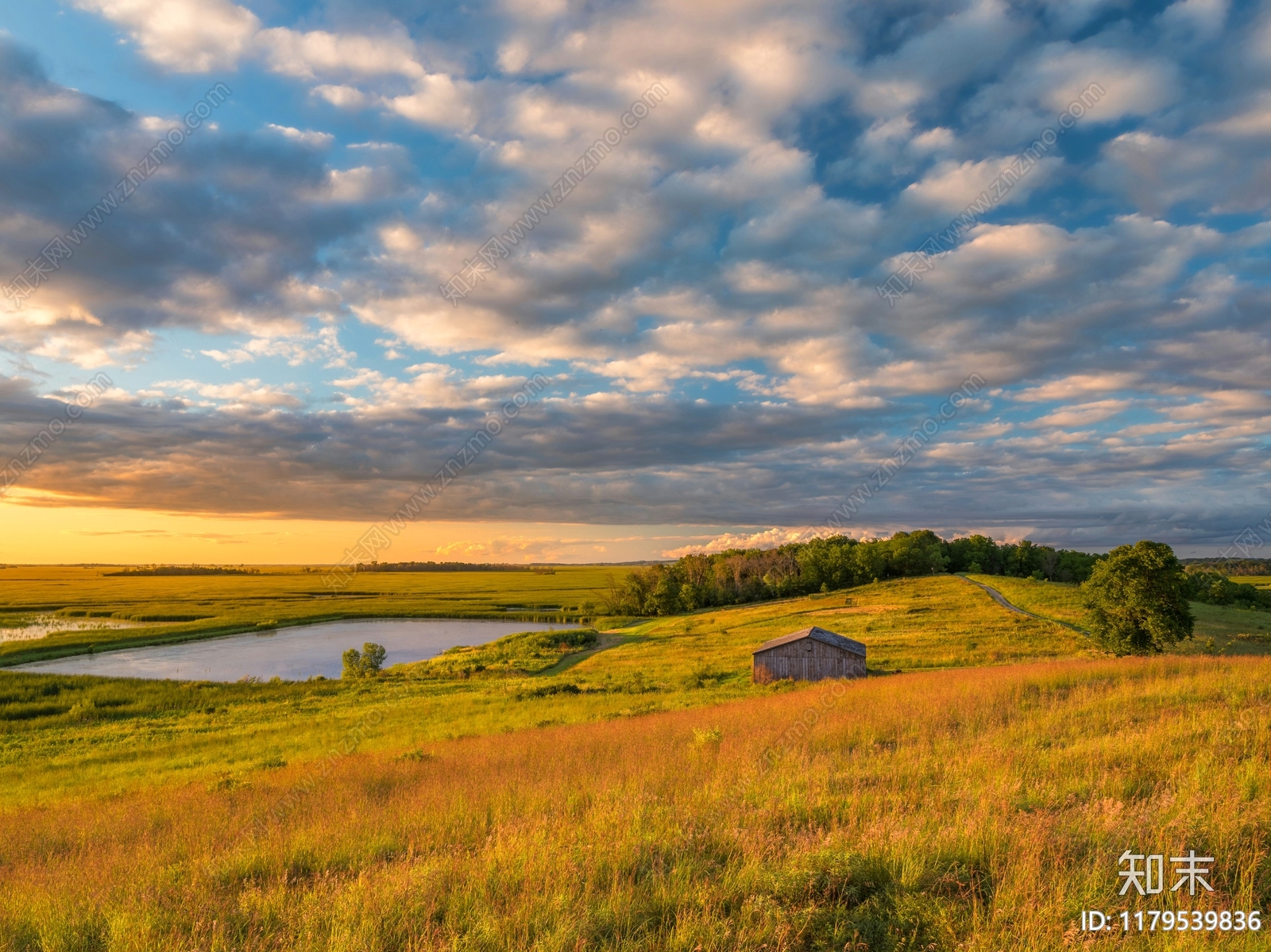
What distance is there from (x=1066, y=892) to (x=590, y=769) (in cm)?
812

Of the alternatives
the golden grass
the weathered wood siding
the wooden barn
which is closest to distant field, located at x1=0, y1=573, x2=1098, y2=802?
the weathered wood siding

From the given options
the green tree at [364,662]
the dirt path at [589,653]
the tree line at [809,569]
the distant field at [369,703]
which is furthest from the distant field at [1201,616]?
the green tree at [364,662]

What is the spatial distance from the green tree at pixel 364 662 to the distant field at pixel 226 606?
123 feet

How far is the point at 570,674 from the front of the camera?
47281 mm

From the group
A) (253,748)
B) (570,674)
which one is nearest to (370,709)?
(253,748)

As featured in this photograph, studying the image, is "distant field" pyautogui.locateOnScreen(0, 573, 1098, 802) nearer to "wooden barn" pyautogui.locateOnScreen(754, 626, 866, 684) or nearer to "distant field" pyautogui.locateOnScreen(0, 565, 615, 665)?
"wooden barn" pyautogui.locateOnScreen(754, 626, 866, 684)

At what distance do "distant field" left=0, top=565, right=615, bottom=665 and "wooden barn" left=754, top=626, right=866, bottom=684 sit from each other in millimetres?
74355

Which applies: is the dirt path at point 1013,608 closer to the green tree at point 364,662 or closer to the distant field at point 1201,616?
the distant field at point 1201,616

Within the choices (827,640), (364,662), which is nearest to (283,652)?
(364,662)

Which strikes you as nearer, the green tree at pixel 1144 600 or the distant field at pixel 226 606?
the green tree at pixel 1144 600

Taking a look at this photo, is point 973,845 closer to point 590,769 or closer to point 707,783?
point 707,783

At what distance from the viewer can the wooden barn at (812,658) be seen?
3703 cm

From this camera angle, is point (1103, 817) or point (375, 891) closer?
point (375, 891)

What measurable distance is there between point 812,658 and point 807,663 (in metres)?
0.39
